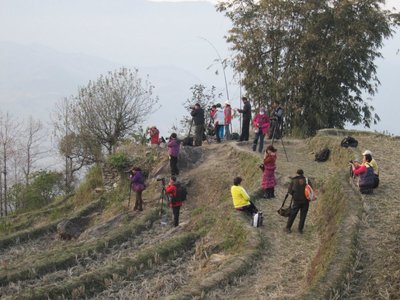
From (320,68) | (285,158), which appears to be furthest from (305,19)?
(285,158)

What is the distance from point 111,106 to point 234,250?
81.6 ft

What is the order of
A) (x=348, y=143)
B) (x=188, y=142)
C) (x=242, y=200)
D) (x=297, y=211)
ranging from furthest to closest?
(x=188, y=142), (x=348, y=143), (x=242, y=200), (x=297, y=211)

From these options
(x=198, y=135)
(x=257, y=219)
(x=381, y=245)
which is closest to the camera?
(x=381, y=245)

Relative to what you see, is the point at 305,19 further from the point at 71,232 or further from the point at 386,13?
the point at 71,232

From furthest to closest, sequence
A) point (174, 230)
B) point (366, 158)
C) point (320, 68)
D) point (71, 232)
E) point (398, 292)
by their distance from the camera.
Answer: point (320, 68) → point (71, 232) → point (174, 230) → point (366, 158) → point (398, 292)

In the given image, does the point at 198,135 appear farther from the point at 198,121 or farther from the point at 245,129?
the point at 245,129

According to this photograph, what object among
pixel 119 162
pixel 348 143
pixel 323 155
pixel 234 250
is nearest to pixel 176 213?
pixel 234 250

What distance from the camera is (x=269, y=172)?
15406 millimetres

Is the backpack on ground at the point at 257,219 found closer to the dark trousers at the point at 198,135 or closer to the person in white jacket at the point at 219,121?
the dark trousers at the point at 198,135

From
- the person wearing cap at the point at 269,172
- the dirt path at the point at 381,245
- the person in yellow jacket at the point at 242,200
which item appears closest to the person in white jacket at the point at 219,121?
the person wearing cap at the point at 269,172

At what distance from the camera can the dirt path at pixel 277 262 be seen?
387 inches

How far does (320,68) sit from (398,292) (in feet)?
72.7

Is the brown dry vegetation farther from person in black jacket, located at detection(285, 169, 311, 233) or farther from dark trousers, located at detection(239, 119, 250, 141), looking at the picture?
dark trousers, located at detection(239, 119, 250, 141)

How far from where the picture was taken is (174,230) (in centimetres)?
1588
